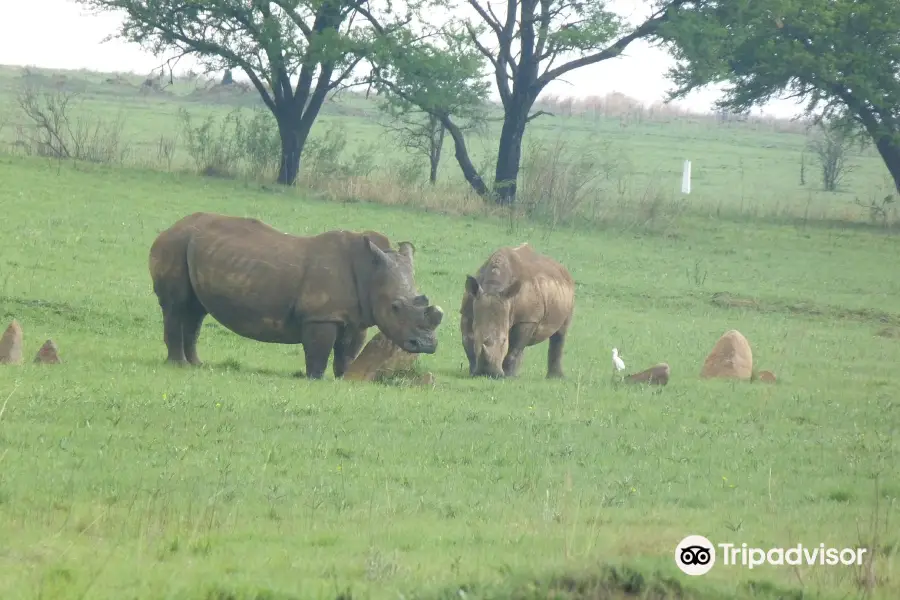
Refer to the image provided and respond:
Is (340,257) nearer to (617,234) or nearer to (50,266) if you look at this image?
(50,266)

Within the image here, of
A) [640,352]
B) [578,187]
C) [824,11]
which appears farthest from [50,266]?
[824,11]

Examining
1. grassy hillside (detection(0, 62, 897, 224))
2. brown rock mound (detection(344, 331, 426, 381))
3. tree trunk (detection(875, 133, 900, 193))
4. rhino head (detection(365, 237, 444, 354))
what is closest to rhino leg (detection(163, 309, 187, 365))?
brown rock mound (detection(344, 331, 426, 381))

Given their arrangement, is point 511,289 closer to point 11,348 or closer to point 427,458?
point 11,348

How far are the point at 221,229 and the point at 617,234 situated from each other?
69.4ft

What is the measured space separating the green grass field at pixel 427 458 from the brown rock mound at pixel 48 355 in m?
0.32

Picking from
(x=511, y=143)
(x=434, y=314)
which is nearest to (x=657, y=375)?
(x=434, y=314)

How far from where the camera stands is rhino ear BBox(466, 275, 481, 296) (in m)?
16.1

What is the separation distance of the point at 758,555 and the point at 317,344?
305 inches

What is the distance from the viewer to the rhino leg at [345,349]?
15234 millimetres

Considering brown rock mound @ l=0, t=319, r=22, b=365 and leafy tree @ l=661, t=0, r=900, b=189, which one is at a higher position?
leafy tree @ l=661, t=0, r=900, b=189

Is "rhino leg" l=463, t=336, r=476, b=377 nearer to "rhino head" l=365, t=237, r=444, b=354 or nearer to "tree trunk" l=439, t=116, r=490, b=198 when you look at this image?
"rhino head" l=365, t=237, r=444, b=354

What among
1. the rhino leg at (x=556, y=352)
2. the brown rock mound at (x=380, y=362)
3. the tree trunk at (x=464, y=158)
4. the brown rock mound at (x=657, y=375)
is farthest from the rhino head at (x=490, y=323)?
the tree trunk at (x=464, y=158)

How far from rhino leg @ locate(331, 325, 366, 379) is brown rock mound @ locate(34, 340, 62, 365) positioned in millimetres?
2915

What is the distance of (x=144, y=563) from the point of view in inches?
274
